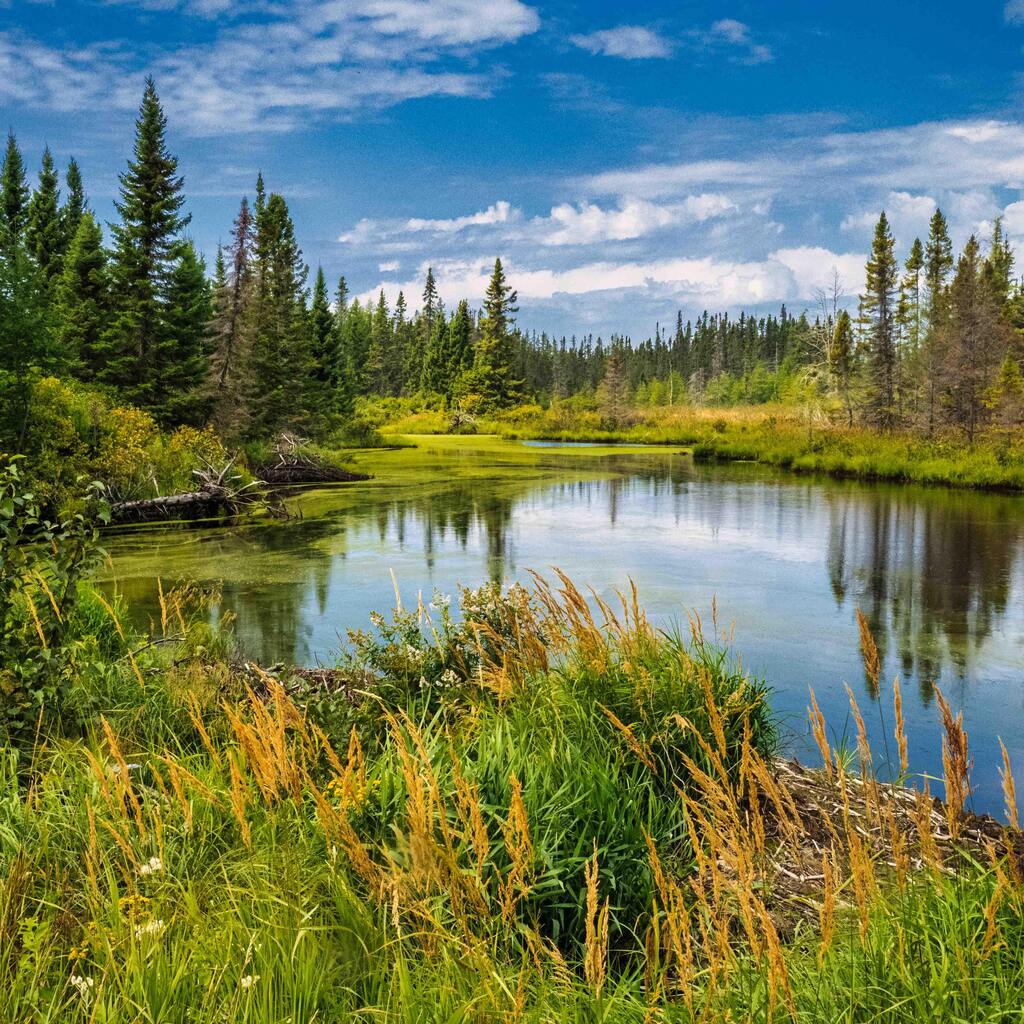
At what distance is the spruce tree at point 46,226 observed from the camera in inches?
1753

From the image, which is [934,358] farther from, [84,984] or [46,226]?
[46,226]

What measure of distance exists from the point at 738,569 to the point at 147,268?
873 inches

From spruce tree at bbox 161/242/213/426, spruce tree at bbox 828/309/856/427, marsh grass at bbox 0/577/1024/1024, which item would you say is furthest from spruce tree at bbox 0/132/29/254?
marsh grass at bbox 0/577/1024/1024

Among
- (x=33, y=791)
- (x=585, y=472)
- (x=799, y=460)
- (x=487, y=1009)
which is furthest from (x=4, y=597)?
(x=799, y=460)

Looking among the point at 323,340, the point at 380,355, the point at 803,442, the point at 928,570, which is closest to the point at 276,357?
the point at 323,340

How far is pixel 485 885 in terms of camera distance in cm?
243

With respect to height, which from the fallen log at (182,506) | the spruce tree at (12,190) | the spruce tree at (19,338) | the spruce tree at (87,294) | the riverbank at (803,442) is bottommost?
the fallen log at (182,506)

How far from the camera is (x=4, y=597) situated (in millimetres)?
3834

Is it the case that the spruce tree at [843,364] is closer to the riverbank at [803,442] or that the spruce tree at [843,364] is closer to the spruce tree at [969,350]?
the riverbank at [803,442]

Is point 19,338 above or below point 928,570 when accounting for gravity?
above

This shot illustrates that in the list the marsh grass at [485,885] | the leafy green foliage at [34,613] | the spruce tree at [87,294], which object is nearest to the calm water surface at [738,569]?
the marsh grass at [485,885]

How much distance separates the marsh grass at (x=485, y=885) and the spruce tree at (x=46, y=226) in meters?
46.7

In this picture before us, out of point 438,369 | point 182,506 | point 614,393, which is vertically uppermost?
point 438,369

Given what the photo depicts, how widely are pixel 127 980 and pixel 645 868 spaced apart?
1.99m
